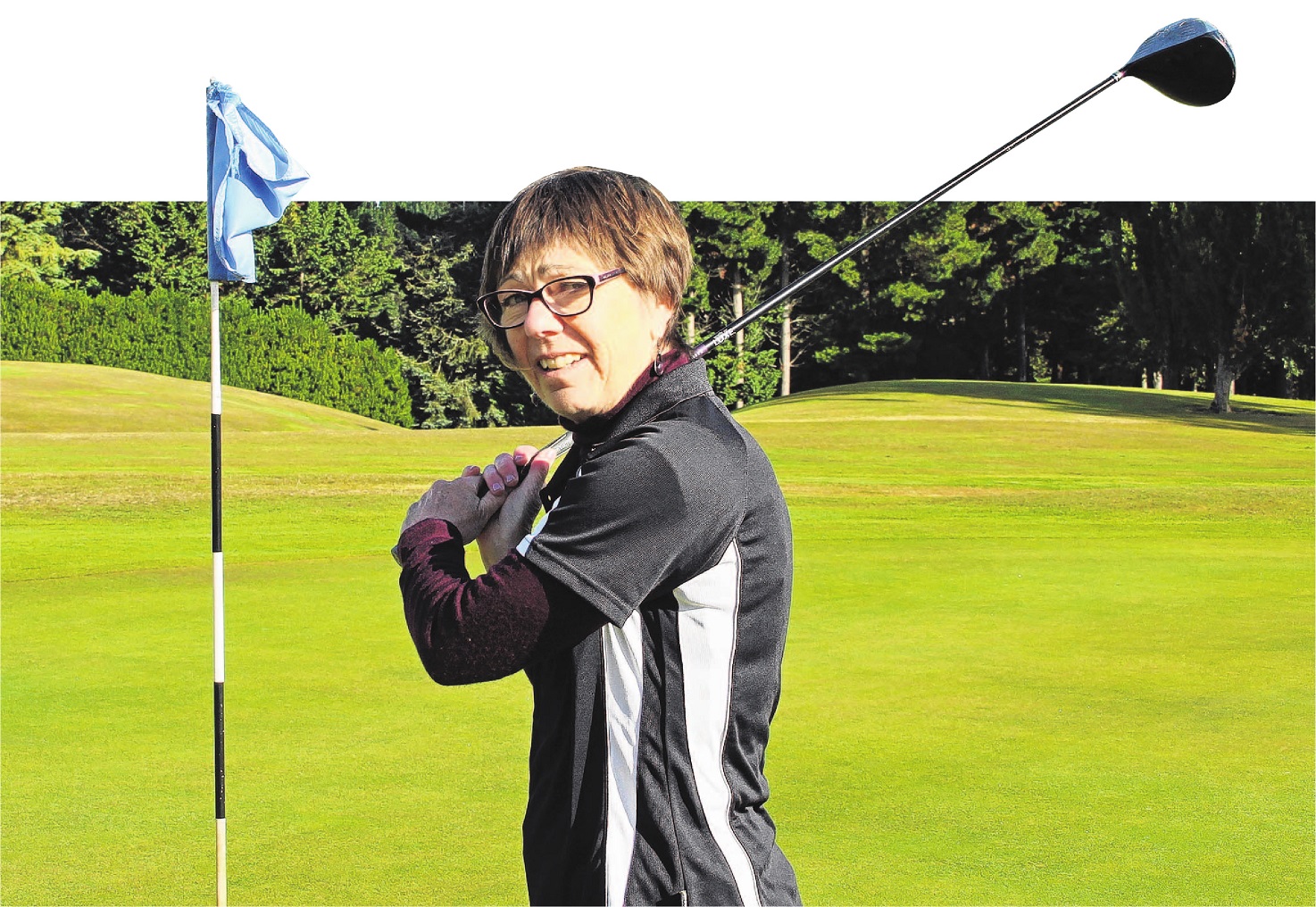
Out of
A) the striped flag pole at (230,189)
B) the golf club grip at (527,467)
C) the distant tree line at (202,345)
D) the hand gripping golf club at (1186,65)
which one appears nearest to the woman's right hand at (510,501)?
the golf club grip at (527,467)

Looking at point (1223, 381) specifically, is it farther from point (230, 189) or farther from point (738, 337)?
point (230, 189)

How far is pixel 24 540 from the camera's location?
8.59 meters

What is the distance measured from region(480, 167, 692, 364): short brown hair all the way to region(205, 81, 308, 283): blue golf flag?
1.45m

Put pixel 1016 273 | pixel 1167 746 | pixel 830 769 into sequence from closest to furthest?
pixel 830 769 < pixel 1167 746 < pixel 1016 273

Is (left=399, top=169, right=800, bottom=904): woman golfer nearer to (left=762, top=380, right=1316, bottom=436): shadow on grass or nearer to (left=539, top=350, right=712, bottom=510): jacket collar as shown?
(left=539, top=350, right=712, bottom=510): jacket collar

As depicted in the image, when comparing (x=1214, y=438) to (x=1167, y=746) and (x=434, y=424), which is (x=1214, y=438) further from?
(x=1167, y=746)

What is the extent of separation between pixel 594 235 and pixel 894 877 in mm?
2027

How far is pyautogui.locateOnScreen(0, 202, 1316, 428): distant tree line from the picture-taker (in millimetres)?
9672

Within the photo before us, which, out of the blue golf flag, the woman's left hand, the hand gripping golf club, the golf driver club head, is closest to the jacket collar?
the woman's left hand

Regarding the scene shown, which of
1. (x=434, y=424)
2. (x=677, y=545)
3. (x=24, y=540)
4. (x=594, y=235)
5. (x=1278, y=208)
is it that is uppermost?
(x=1278, y=208)

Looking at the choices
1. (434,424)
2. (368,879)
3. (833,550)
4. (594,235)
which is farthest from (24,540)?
(594,235)

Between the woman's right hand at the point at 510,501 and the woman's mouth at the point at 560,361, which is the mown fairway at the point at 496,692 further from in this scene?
the woman's mouth at the point at 560,361

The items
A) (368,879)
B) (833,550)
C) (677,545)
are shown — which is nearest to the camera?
(677,545)

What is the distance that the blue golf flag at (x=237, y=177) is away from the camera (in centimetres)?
246
